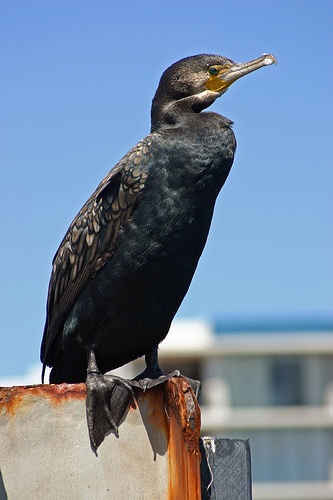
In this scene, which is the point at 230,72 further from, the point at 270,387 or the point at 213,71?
the point at 270,387

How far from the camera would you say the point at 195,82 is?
5.98 metres

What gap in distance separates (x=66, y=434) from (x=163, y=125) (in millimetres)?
2301

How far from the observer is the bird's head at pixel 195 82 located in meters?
5.91

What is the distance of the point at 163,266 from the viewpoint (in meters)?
5.24

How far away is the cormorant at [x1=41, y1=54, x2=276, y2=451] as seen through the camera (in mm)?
5250

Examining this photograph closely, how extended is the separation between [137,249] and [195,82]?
142cm

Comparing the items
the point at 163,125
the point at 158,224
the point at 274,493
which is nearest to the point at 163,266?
the point at 158,224

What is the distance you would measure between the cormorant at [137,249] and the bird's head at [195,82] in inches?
5.5

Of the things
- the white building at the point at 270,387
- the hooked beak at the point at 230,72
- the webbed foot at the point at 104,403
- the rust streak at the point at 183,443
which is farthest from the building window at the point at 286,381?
the rust streak at the point at 183,443

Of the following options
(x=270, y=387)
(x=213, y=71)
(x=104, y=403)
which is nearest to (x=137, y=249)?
(x=104, y=403)

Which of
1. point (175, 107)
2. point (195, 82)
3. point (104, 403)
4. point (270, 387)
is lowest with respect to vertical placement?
point (104, 403)

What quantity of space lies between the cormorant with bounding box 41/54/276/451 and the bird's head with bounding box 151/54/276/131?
0.14 metres

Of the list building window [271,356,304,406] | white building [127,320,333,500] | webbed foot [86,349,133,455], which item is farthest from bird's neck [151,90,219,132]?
building window [271,356,304,406]

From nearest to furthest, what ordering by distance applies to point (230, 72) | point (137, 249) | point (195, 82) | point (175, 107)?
point (137, 249) → point (175, 107) → point (195, 82) → point (230, 72)
